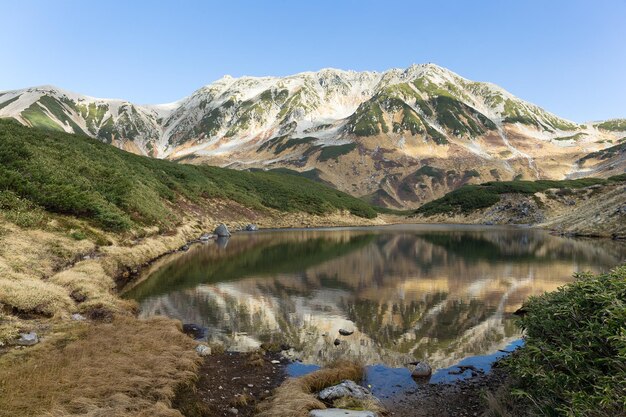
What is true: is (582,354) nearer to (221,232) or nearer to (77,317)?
(77,317)

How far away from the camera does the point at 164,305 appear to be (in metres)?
30.6

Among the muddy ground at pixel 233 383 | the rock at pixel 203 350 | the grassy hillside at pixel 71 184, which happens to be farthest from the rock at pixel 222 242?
the muddy ground at pixel 233 383

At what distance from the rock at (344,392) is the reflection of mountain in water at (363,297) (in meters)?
4.26

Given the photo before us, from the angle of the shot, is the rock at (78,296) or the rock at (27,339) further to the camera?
the rock at (78,296)

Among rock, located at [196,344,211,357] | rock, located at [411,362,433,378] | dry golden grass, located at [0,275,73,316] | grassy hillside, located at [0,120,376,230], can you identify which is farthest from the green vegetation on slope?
grassy hillside, located at [0,120,376,230]

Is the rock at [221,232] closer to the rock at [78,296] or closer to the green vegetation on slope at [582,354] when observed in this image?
the rock at [78,296]

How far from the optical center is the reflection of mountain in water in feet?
74.2

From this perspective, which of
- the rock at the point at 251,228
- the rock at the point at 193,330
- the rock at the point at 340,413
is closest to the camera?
the rock at the point at 340,413

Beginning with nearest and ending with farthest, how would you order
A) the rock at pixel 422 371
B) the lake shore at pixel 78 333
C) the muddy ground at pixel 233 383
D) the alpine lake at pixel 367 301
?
the lake shore at pixel 78 333 < the muddy ground at pixel 233 383 < the rock at pixel 422 371 < the alpine lake at pixel 367 301

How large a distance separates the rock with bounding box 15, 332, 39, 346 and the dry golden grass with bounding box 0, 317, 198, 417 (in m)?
0.55

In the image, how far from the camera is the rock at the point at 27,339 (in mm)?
17094

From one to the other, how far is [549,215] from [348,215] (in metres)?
90.7

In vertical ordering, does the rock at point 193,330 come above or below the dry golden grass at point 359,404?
below

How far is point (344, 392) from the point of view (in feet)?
48.7
